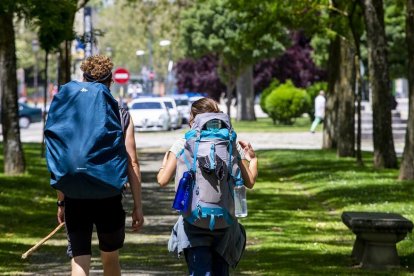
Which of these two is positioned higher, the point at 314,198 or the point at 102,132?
the point at 102,132

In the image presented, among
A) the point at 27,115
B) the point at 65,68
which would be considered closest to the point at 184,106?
the point at 27,115

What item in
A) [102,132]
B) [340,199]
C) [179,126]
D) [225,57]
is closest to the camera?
[102,132]

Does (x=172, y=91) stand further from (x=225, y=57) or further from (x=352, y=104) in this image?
(x=352, y=104)

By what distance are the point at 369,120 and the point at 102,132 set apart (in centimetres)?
3805

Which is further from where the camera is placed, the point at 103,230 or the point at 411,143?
the point at 411,143

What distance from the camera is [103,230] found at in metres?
8.22

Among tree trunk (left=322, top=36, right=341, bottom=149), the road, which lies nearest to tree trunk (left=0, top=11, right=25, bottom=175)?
tree trunk (left=322, top=36, right=341, bottom=149)

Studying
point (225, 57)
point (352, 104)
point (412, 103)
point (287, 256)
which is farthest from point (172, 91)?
point (287, 256)

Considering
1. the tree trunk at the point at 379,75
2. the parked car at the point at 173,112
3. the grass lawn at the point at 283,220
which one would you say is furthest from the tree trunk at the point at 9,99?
the parked car at the point at 173,112

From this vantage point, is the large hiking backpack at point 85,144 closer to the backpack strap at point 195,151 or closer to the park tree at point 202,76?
the backpack strap at point 195,151

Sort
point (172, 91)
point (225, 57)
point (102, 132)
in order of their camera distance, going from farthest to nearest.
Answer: point (172, 91)
point (225, 57)
point (102, 132)

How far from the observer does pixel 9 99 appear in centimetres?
2572

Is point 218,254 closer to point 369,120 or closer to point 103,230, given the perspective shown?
point 103,230

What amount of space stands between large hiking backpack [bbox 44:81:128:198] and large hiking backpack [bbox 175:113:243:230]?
0.48m
